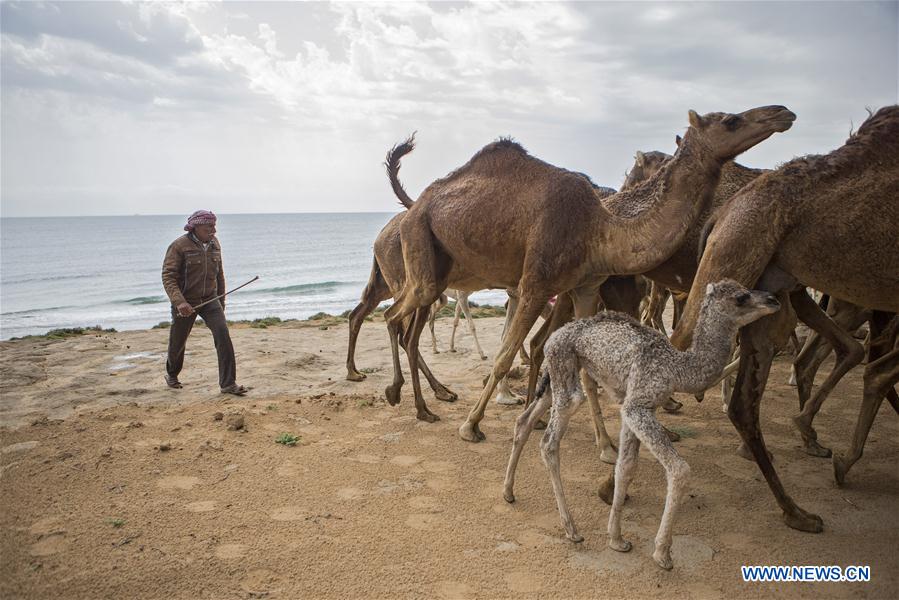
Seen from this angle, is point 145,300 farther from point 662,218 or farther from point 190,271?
point 662,218

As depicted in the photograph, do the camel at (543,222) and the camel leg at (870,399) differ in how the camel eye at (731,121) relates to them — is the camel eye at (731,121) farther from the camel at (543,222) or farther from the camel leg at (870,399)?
the camel leg at (870,399)

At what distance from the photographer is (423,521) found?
459 cm

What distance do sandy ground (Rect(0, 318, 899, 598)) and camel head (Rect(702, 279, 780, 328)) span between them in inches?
61.7

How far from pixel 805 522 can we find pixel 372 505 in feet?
10.3

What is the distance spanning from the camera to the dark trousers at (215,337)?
8234 mm

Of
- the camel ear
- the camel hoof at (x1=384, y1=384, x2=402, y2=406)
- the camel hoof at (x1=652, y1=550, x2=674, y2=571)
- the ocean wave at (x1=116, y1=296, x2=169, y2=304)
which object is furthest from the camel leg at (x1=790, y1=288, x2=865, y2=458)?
the ocean wave at (x1=116, y1=296, x2=169, y2=304)

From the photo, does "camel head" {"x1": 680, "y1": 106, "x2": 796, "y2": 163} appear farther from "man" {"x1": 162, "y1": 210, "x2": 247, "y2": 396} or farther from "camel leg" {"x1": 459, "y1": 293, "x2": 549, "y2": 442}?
"man" {"x1": 162, "y1": 210, "x2": 247, "y2": 396}

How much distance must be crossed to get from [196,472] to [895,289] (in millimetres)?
5639

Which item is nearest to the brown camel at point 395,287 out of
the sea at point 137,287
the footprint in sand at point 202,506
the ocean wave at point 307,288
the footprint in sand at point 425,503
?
the footprint in sand at point 425,503

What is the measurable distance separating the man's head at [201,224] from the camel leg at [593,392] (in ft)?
16.4

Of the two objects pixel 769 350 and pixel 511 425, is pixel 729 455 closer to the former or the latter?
pixel 769 350

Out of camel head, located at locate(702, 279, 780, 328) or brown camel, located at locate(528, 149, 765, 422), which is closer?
camel head, located at locate(702, 279, 780, 328)

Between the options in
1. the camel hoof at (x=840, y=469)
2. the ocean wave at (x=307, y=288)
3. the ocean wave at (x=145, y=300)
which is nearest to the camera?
the camel hoof at (x=840, y=469)

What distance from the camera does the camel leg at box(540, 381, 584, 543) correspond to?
4.17m
